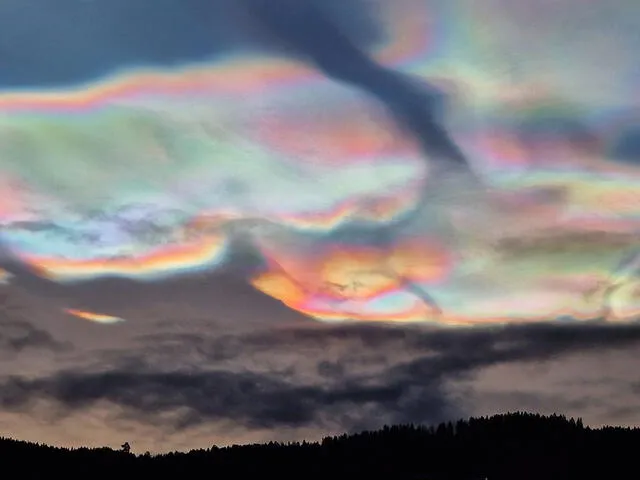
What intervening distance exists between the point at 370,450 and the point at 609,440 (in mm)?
14960

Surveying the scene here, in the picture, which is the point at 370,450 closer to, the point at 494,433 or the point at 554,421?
the point at 494,433

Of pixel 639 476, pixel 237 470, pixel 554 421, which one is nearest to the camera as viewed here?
pixel 639 476

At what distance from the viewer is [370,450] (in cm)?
5384

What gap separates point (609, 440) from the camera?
45656 mm

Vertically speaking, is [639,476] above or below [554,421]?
below

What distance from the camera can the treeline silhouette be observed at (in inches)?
1774

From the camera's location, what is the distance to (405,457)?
5169 cm

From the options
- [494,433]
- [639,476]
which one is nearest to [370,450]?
[494,433]

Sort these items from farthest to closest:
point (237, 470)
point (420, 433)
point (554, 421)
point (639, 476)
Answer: point (237, 470)
point (420, 433)
point (554, 421)
point (639, 476)

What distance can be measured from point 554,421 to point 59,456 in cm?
3206

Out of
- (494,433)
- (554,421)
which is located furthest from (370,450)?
(554,421)

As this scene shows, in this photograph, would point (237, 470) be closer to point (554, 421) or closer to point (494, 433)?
point (494, 433)

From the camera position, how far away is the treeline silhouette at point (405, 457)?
45.1 meters

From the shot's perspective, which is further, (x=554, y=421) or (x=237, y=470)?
(x=237, y=470)
